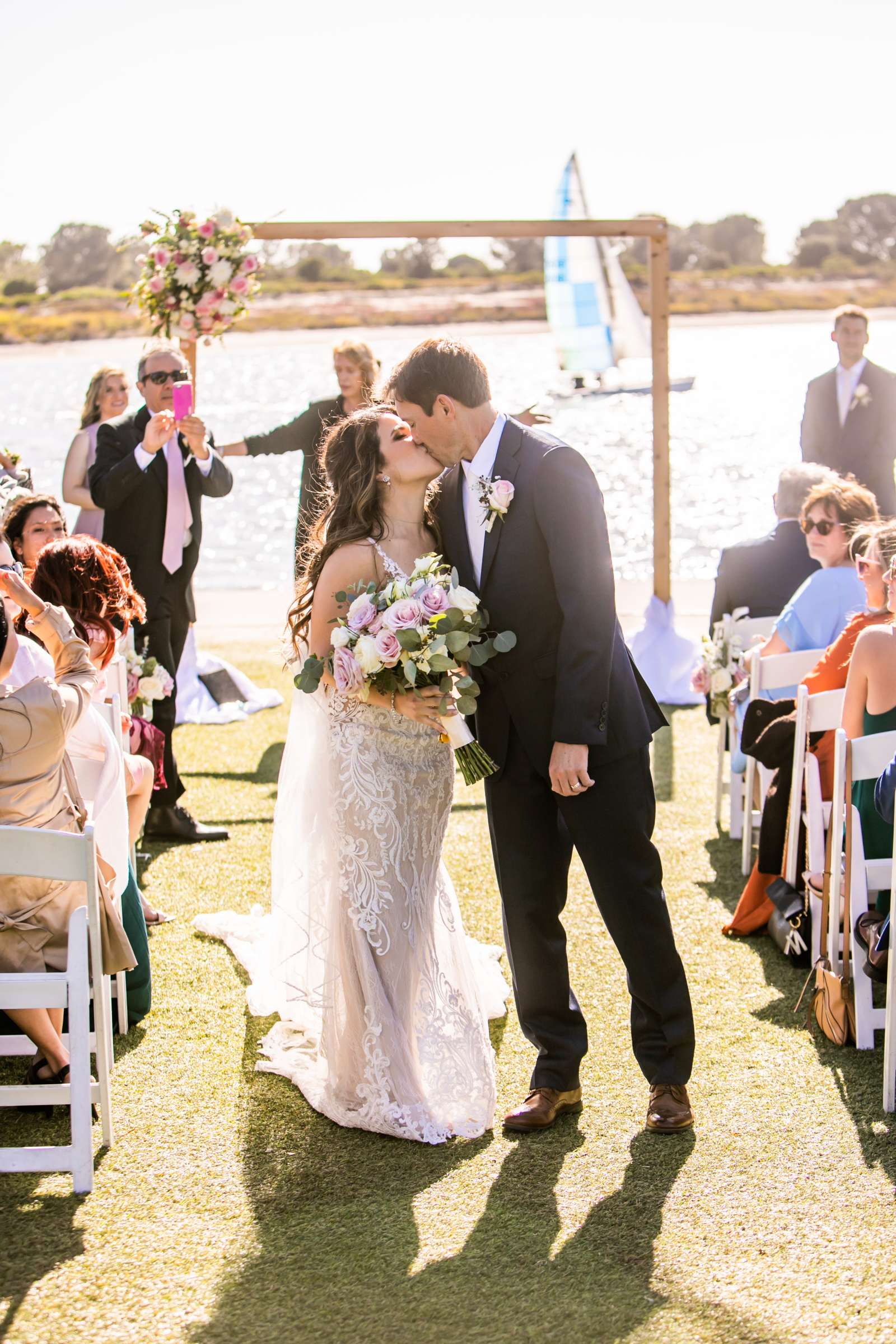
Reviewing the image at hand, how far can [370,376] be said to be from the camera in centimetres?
662

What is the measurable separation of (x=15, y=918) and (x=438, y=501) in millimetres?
1545

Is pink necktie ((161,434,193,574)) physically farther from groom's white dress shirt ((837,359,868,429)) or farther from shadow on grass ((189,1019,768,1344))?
groom's white dress shirt ((837,359,868,429))

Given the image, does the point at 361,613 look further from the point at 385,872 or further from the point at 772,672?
the point at 772,672

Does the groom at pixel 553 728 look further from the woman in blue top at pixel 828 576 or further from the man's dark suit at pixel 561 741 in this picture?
the woman in blue top at pixel 828 576

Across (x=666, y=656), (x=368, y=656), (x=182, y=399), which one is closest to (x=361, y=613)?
(x=368, y=656)

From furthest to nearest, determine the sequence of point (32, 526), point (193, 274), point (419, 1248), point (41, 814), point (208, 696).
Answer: point (208, 696)
point (193, 274)
point (32, 526)
point (41, 814)
point (419, 1248)

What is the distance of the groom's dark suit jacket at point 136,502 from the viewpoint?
6.09m

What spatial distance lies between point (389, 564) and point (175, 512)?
277cm

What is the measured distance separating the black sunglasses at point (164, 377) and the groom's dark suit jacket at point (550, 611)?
9.81 feet

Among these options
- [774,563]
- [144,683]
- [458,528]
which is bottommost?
[144,683]

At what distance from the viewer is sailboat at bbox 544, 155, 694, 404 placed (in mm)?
24938

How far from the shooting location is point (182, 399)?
5965 millimetres

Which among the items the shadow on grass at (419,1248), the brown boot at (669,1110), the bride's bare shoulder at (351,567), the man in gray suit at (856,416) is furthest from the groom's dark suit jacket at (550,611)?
the man in gray suit at (856,416)

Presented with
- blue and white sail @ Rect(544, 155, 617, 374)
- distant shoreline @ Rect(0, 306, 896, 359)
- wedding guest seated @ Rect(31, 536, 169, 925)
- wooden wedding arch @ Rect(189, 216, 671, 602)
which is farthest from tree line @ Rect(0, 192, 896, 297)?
wedding guest seated @ Rect(31, 536, 169, 925)
